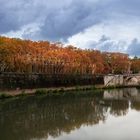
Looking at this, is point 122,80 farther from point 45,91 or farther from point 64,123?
point 64,123

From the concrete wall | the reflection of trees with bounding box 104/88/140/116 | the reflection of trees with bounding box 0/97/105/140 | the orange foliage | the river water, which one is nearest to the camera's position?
the river water

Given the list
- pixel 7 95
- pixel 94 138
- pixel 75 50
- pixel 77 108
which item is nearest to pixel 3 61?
pixel 7 95

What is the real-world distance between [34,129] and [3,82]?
24733 millimetres

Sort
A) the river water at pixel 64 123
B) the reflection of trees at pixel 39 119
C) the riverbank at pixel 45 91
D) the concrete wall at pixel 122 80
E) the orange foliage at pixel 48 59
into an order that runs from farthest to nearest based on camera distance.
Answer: the concrete wall at pixel 122 80
the orange foliage at pixel 48 59
the riverbank at pixel 45 91
the reflection of trees at pixel 39 119
the river water at pixel 64 123

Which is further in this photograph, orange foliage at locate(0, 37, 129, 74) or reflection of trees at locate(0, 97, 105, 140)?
orange foliage at locate(0, 37, 129, 74)

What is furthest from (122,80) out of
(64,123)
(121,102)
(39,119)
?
(64,123)

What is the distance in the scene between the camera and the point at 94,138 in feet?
64.0

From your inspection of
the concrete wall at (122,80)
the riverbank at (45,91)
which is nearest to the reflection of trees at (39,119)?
the riverbank at (45,91)

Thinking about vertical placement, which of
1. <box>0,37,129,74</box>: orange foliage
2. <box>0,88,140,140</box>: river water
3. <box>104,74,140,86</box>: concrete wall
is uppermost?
<box>0,37,129,74</box>: orange foliage

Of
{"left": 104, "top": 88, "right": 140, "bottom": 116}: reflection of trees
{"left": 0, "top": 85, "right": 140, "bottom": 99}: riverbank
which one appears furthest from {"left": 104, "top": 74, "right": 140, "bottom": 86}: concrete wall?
{"left": 104, "top": 88, "right": 140, "bottom": 116}: reflection of trees

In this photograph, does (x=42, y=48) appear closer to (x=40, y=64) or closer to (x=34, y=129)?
(x=40, y=64)

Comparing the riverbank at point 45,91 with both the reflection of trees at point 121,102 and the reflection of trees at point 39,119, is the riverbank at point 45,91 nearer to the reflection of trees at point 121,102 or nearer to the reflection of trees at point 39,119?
the reflection of trees at point 121,102

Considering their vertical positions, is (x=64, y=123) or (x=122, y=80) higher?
(x=122, y=80)

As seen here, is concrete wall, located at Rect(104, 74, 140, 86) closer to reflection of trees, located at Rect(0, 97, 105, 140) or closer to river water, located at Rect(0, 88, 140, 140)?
reflection of trees, located at Rect(0, 97, 105, 140)
